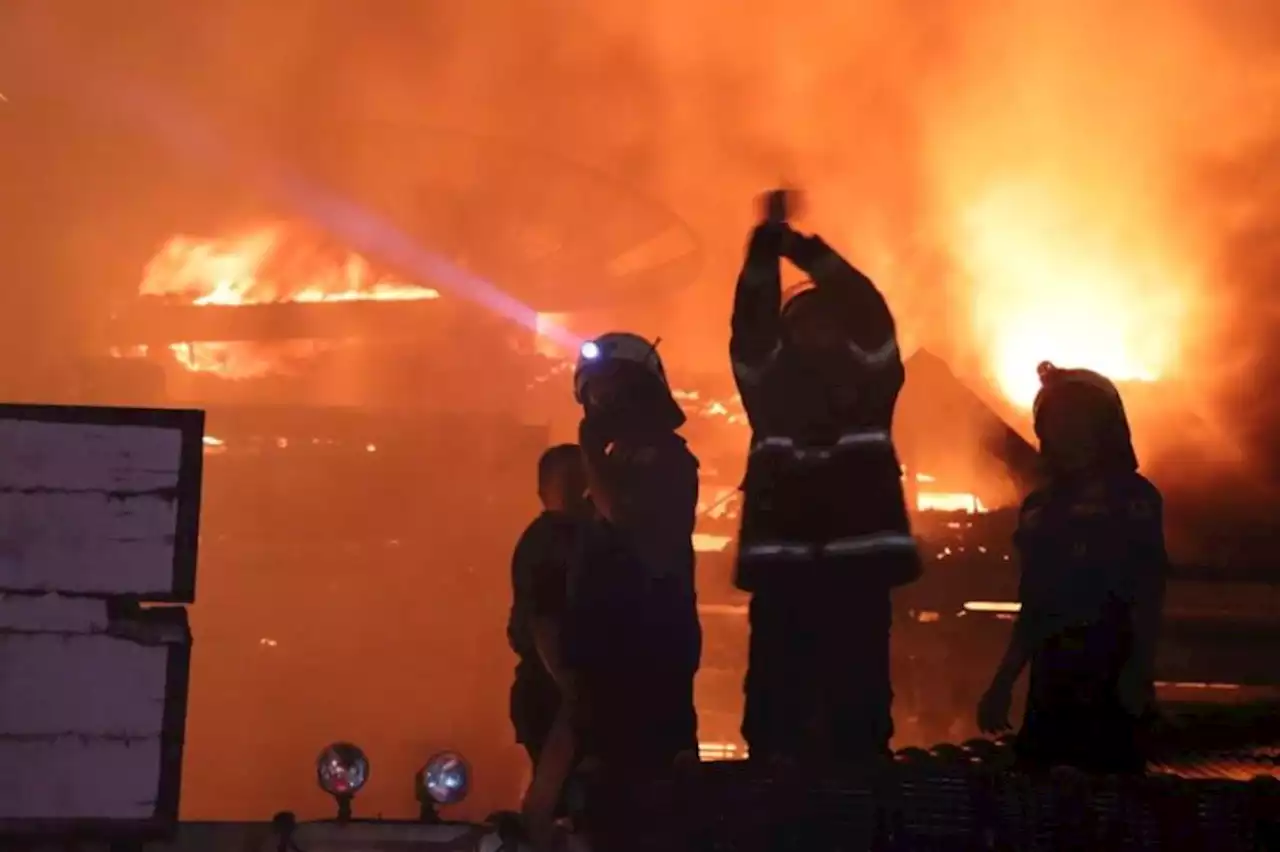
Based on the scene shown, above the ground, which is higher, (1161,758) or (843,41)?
(843,41)

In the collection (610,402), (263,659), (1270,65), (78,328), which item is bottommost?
(263,659)

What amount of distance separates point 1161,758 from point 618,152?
161 inches

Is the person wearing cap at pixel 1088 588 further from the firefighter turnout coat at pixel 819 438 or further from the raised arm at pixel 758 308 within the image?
the raised arm at pixel 758 308

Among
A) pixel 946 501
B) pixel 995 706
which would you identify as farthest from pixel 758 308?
pixel 946 501

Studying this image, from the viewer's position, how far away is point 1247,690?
396cm

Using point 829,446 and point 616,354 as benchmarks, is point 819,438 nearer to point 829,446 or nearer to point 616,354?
point 829,446

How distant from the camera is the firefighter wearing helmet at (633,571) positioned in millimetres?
2549

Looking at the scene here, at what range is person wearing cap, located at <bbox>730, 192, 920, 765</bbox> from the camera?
7.99 ft

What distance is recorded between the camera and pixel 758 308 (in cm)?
249

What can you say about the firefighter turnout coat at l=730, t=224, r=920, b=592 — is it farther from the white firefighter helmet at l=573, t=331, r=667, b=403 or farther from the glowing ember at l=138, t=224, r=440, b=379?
the glowing ember at l=138, t=224, r=440, b=379

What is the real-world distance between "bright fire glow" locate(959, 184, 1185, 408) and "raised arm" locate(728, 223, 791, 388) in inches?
123

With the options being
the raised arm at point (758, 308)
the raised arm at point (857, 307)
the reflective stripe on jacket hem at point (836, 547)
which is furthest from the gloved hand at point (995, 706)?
the raised arm at point (758, 308)

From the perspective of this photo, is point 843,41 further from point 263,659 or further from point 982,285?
point 263,659

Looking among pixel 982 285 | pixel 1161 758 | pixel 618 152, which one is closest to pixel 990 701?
pixel 1161 758
